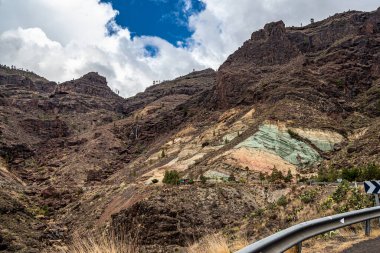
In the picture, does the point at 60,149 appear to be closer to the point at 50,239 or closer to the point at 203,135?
the point at 203,135

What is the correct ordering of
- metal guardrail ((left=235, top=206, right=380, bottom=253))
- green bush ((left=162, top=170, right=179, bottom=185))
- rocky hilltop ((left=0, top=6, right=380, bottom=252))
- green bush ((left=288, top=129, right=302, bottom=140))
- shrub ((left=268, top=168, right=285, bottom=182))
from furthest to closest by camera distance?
green bush ((left=288, top=129, right=302, bottom=140)) < green bush ((left=162, top=170, right=179, bottom=185)) < shrub ((left=268, top=168, right=285, bottom=182)) < rocky hilltop ((left=0, top=6, right=380, bottom=252)) < metal guardrail ((left=235, top=206, right=380, bottom=253))

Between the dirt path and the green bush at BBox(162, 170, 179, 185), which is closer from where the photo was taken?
the dirt path

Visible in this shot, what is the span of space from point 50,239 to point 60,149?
76.2 meters

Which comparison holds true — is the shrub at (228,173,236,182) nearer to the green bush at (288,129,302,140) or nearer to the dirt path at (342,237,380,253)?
the green bush at (288,129,302,140)

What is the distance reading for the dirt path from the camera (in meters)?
10.0

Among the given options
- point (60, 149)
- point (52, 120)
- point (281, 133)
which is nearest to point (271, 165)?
point (281, 133)

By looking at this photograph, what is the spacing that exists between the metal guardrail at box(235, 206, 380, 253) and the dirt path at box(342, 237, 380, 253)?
0.61 meters

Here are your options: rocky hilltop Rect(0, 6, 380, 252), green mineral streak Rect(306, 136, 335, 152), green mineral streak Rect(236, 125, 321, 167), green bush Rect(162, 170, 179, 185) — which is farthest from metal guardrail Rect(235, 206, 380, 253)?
green mineral streak Rect(306, 136, 335, 152)

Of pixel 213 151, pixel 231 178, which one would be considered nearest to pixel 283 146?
pixel 213 151

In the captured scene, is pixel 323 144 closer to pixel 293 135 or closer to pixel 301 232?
pixel 293 135

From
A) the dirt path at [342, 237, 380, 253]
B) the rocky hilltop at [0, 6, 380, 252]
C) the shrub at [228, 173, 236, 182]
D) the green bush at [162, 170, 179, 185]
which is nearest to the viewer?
the dirt path at [342, 237, 380, 253]

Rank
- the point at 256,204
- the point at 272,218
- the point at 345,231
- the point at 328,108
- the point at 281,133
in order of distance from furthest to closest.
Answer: the point at 328,108 → the point at 281,133 → the point at 256,204 → the point at 272,218 → the point at 345,231

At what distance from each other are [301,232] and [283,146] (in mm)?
64392

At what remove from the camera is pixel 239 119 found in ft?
297
